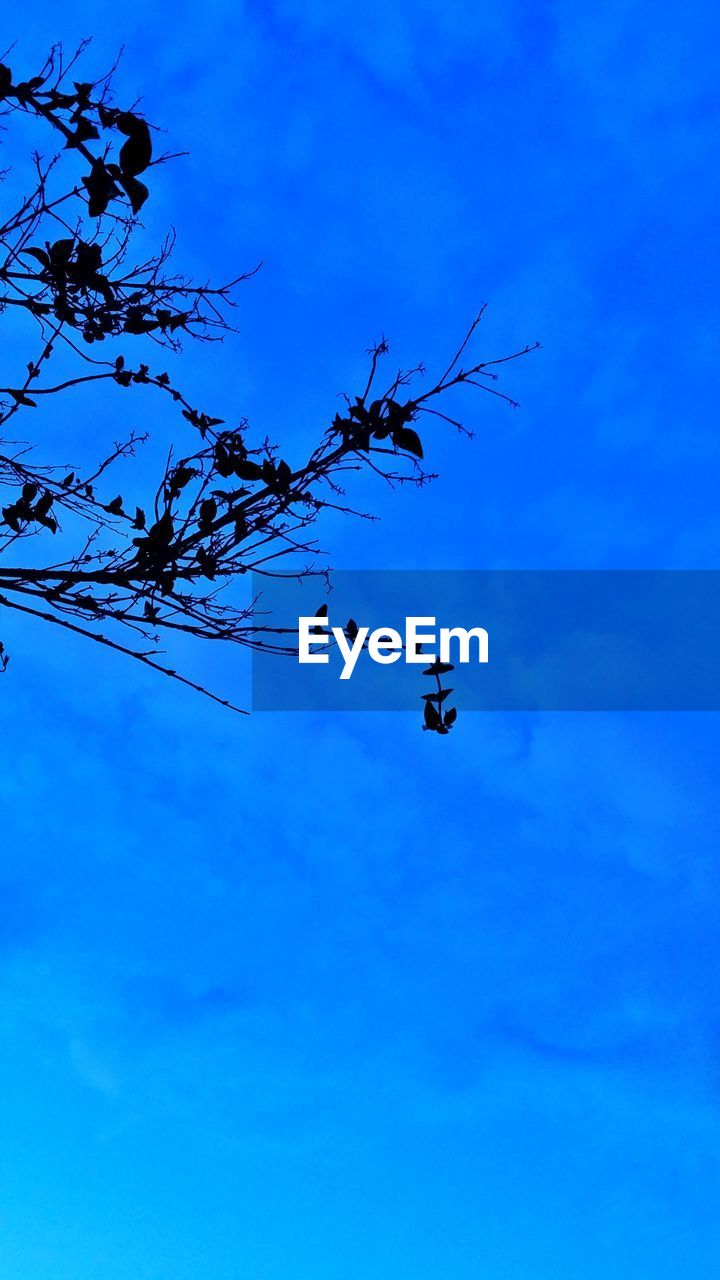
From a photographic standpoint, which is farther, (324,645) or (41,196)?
(324,645)

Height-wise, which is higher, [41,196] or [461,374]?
[41,196]

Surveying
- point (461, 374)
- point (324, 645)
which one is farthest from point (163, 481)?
point (461, 374)

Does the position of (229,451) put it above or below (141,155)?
above

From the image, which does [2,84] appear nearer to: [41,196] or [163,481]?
[41,196]

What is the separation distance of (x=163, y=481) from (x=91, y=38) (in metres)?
2.21

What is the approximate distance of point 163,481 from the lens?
5.59 metres

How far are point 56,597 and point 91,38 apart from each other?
2848mm

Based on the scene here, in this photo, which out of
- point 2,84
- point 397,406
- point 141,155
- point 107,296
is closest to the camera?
point 141,155

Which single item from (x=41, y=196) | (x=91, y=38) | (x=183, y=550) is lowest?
(x=183, y=550)

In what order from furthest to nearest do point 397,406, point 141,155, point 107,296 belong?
1. point 107,296
2. point 397,406
3. point 141,155

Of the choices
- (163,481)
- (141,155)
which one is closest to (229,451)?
(163,481)

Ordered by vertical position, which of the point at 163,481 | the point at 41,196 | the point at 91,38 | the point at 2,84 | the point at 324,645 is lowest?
the point at 324,645

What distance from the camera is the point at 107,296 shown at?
5406 mm

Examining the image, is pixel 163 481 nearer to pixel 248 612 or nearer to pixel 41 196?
pixel 248 612
